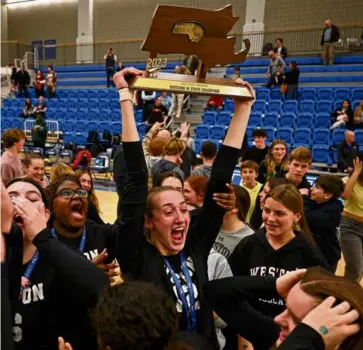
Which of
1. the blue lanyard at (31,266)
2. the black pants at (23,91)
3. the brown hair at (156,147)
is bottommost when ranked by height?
the blue lanyard at (31,266)

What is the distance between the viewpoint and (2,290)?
33.4 inches

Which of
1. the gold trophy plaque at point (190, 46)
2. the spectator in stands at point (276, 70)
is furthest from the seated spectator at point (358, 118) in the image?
the gold trophy plaque at point (190, 46)

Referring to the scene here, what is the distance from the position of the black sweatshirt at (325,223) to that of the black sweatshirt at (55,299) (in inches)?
77.3

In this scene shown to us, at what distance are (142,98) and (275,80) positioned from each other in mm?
3542

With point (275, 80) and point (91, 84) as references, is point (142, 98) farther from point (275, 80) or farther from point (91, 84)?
point (91, 84)

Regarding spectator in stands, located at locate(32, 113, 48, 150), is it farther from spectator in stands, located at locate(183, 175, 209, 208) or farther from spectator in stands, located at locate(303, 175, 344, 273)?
spectator in stands, located at locate(303, 175, 344, 273)

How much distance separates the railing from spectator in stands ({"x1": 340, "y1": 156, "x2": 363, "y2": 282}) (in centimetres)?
982

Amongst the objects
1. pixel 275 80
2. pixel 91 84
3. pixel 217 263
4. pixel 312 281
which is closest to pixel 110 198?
pixel 275 80

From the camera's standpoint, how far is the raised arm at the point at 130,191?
1.57m

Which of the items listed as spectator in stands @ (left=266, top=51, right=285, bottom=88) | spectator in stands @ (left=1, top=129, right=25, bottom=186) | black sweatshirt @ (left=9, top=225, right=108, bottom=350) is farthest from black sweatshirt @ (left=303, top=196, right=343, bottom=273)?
spectator in stands @ (left=266, top=51, right=285, bottom=88)

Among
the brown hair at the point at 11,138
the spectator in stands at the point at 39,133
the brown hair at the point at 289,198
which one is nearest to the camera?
the brown hair at the point at 289,198

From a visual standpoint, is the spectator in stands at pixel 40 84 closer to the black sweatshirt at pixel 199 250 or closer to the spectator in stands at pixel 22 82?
the spectator in stands at pixel 22 82

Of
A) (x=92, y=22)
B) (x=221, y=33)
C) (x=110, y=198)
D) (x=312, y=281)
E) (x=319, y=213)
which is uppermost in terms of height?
(x=92, y=22)

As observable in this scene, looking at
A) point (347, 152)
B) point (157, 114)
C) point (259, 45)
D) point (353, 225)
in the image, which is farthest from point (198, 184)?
point (259, 45)
